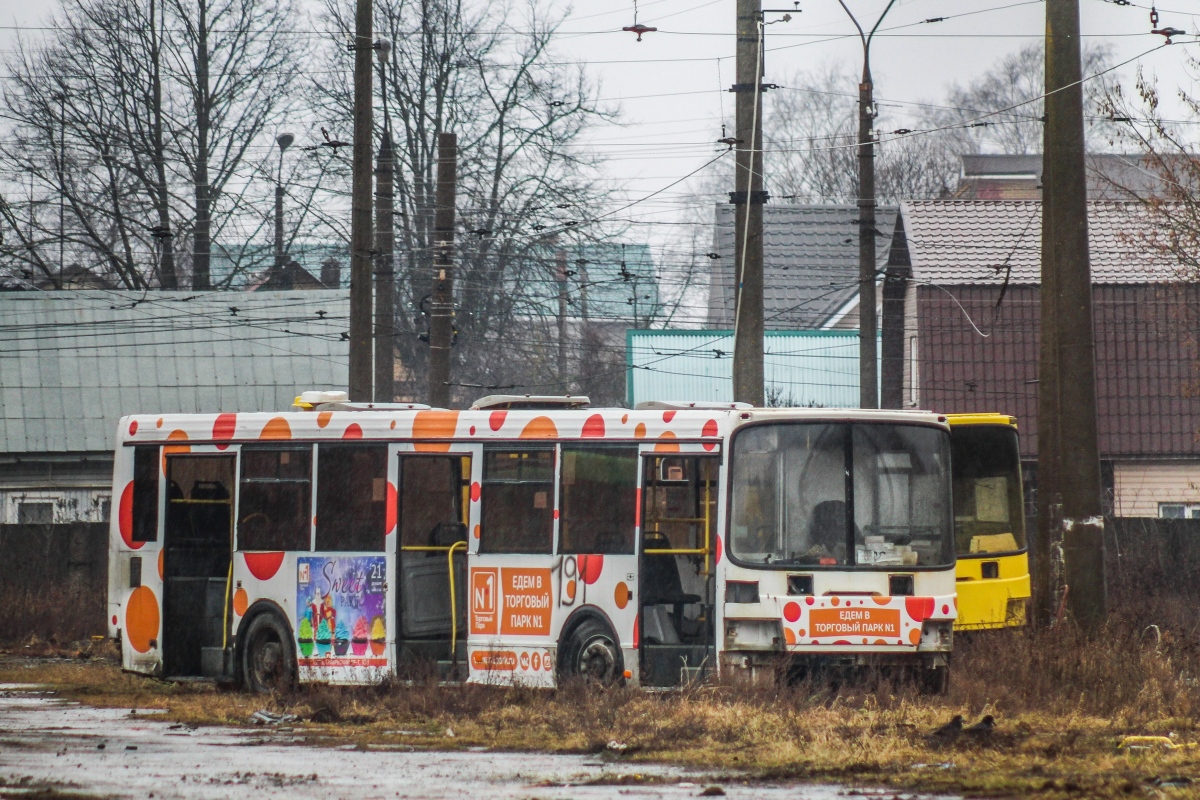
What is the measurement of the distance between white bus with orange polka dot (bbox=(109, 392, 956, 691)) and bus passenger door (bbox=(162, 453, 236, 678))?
0.02m

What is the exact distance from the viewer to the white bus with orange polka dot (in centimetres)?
1286

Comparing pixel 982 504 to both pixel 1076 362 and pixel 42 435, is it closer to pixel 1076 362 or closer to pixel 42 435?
pixel 1076 362

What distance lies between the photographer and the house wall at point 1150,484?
34.8 metres

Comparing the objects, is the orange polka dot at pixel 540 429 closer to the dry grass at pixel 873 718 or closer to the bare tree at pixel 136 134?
the dry grass at pixel 873 718

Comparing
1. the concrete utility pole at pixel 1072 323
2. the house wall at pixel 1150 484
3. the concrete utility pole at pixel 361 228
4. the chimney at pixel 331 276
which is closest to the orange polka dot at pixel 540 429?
the concrete utility pole at pixel 1072 323

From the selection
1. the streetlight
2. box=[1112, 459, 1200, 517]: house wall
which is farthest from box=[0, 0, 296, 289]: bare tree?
box=[1112, 459, 1200, 517]: house wall

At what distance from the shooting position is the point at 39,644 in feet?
72.7

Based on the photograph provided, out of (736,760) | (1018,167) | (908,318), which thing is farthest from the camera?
(1018,167)

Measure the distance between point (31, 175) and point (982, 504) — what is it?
30.4 metres

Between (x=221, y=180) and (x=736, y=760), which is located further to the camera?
(x=221, y=180)

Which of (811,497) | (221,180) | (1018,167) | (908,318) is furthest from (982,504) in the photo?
(1018,167)

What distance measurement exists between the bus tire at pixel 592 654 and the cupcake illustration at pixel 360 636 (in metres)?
2.03

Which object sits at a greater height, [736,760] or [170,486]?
[170,486]

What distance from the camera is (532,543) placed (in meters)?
14.2
